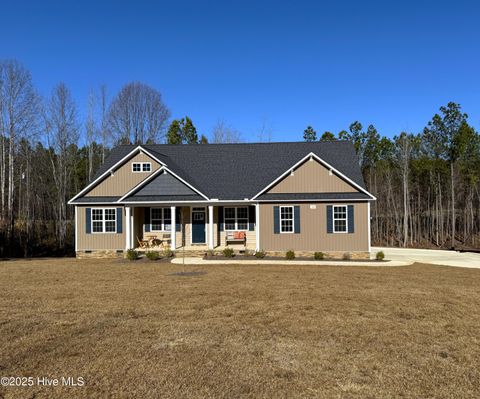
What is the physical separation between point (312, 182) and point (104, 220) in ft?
38.2

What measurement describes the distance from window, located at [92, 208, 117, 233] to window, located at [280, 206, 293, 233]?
362 inches

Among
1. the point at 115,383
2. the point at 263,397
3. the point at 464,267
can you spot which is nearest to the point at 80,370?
the point at 115,383

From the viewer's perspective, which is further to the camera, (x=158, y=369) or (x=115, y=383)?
(x=158, y=369)

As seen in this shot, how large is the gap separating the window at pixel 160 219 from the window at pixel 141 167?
7.63 feet

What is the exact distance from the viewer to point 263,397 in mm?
4414

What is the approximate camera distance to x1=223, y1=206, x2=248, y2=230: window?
21.7 meters

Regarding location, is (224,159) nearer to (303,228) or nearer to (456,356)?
(303,228)

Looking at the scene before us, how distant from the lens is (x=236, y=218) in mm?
21688

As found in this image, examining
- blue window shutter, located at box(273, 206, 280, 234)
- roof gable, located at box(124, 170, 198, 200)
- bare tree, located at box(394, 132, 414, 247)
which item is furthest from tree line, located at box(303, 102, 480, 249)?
roof gable, located at box(124, 170, 198, 200)

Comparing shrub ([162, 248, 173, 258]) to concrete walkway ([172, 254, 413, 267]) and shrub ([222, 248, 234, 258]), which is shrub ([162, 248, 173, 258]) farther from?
shrub ([222, 248, 234, 258])

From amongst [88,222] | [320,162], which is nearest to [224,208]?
[320,162]

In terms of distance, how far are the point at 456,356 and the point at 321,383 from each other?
246 cm

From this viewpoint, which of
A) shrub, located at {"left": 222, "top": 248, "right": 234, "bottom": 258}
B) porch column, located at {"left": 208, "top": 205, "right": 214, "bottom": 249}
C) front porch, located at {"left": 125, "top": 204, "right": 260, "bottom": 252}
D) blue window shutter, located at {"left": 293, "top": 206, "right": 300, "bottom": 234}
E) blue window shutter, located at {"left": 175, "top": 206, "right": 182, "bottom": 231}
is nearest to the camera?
shrub, located at {"left": 222, "top": 248, "right": 234, "bottom": 258}

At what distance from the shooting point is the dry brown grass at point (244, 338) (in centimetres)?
474
